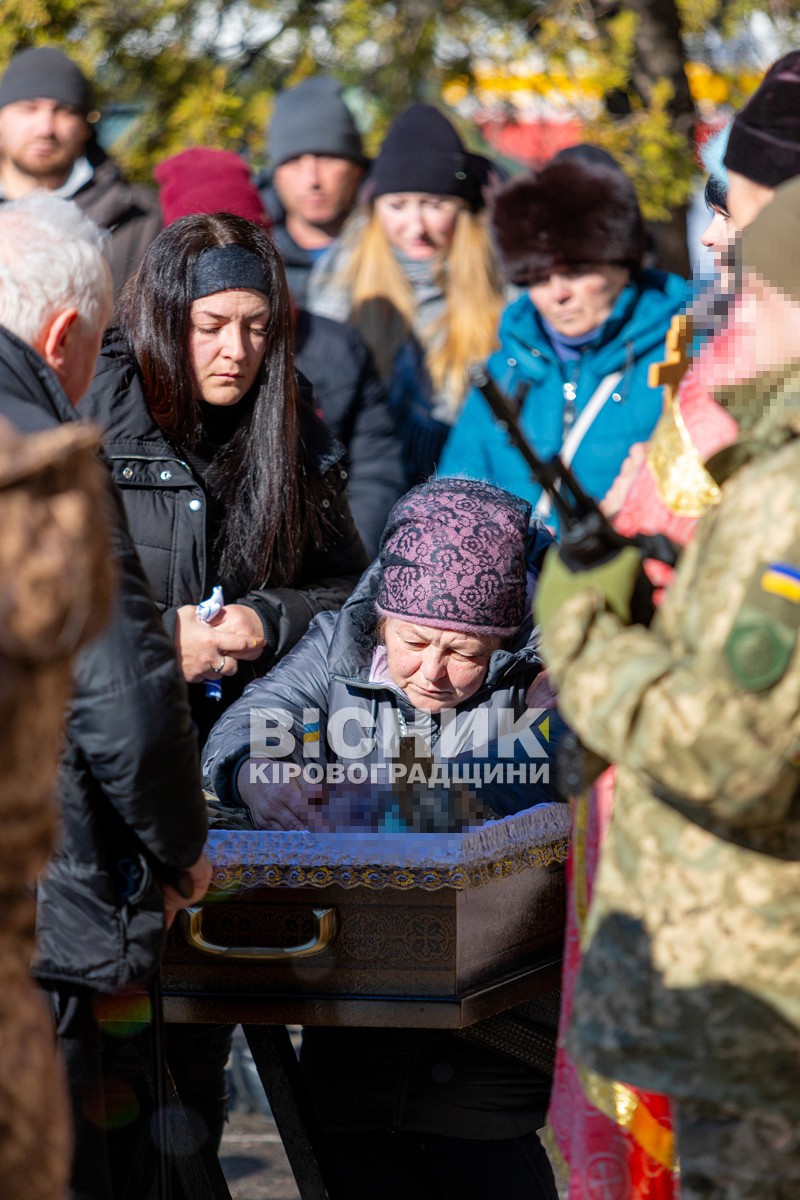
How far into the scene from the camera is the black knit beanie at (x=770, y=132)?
2.22m

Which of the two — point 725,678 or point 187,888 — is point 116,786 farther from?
point 725,678

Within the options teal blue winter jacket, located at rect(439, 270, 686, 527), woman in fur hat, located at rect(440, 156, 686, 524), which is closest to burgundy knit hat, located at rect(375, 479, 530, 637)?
teal blue winter jacket, located at rect(439, 270, 686, 527)

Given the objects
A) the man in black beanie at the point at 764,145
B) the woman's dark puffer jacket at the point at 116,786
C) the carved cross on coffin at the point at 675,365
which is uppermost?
the man in black beanie at the point at 764,145

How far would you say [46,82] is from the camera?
4.79 metres

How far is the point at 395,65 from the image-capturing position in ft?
20.6

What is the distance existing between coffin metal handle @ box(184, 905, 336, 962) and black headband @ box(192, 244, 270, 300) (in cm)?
123

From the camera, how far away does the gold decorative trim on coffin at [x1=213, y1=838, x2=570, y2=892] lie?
2.37m

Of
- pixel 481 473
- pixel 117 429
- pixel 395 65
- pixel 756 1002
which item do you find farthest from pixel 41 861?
pixel 395 65

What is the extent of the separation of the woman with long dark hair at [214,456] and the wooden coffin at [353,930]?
0.53 meters

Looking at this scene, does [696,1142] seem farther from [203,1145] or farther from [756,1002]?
[203,1145]

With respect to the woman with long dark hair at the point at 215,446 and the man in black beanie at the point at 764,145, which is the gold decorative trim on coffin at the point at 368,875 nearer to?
the woman with long dark hair at the point at 215,446

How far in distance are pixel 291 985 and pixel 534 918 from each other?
0.41 meters

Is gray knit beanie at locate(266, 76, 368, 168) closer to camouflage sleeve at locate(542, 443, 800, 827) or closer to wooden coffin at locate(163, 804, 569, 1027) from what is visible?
wooden coffin at locate(163, 804, 569, 1027)

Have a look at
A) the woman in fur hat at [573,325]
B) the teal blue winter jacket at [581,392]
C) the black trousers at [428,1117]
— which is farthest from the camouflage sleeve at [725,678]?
the woman in fur hat at [573,325]
